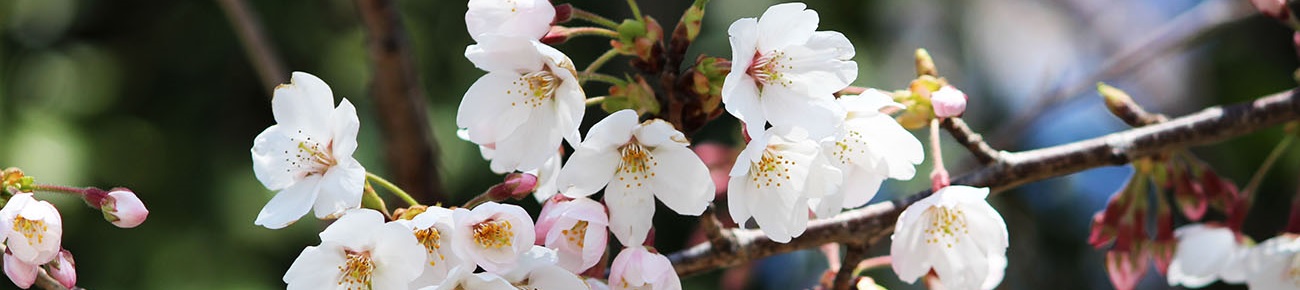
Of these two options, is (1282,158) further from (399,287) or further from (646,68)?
(399,287)

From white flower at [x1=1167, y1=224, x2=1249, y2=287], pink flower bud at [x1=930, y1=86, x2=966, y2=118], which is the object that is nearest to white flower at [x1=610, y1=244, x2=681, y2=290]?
pink flower bud at [x1=930, y1=86, x2=966, y2=118]

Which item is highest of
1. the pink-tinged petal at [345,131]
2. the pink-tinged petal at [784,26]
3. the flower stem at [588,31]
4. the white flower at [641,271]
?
the flower stem at [588,31]

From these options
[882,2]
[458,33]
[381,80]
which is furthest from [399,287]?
[882,2]

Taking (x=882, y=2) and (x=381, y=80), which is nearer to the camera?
(x=381, y=80)

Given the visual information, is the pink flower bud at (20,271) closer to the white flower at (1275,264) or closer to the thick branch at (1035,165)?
the thick branch at (1035,165)

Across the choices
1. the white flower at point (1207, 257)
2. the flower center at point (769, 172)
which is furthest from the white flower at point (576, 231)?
the white flower at point (1207, 257)

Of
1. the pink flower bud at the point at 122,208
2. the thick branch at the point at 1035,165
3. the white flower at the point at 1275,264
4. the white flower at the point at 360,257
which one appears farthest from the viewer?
the white flower at the point at 1275,264
